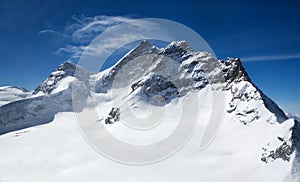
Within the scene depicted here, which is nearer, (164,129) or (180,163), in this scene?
(180,163)

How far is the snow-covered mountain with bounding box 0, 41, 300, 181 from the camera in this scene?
164 ft

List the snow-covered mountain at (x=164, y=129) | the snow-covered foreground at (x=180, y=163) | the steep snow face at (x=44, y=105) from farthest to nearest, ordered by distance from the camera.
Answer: the steep snow face at (x=44, y=105) → the snow-covered mountain at (x=164, y=129) → the snow-covered foreground at (x=180, y=163)

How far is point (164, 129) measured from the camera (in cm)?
8619

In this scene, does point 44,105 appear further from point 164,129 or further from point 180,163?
point 180,163

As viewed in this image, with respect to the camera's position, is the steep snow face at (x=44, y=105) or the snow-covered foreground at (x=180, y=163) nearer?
the snow-covered foreground at (x=180, y=163)

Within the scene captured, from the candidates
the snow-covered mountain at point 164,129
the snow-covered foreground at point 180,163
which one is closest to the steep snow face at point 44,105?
the snow-covered mountain at point 164,129

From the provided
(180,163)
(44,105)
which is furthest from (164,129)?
(44,105)

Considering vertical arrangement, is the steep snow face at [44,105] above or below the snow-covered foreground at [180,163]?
above

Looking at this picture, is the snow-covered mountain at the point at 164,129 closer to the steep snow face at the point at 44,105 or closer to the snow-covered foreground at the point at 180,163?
the snow-covered foreground at the point at 180,163

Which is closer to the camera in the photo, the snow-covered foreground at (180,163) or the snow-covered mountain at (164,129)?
the snow-covered foreground at (180,163)

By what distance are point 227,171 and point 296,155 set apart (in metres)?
12.4

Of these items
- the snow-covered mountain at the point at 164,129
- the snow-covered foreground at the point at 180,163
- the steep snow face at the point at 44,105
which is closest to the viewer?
the snow-covered foreground at the point at 180,163

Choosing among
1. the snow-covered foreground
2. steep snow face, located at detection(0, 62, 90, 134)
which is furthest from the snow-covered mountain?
steep snow face, located at detection(0, 62, 90, 134)

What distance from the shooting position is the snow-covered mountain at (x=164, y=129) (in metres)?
50.0
